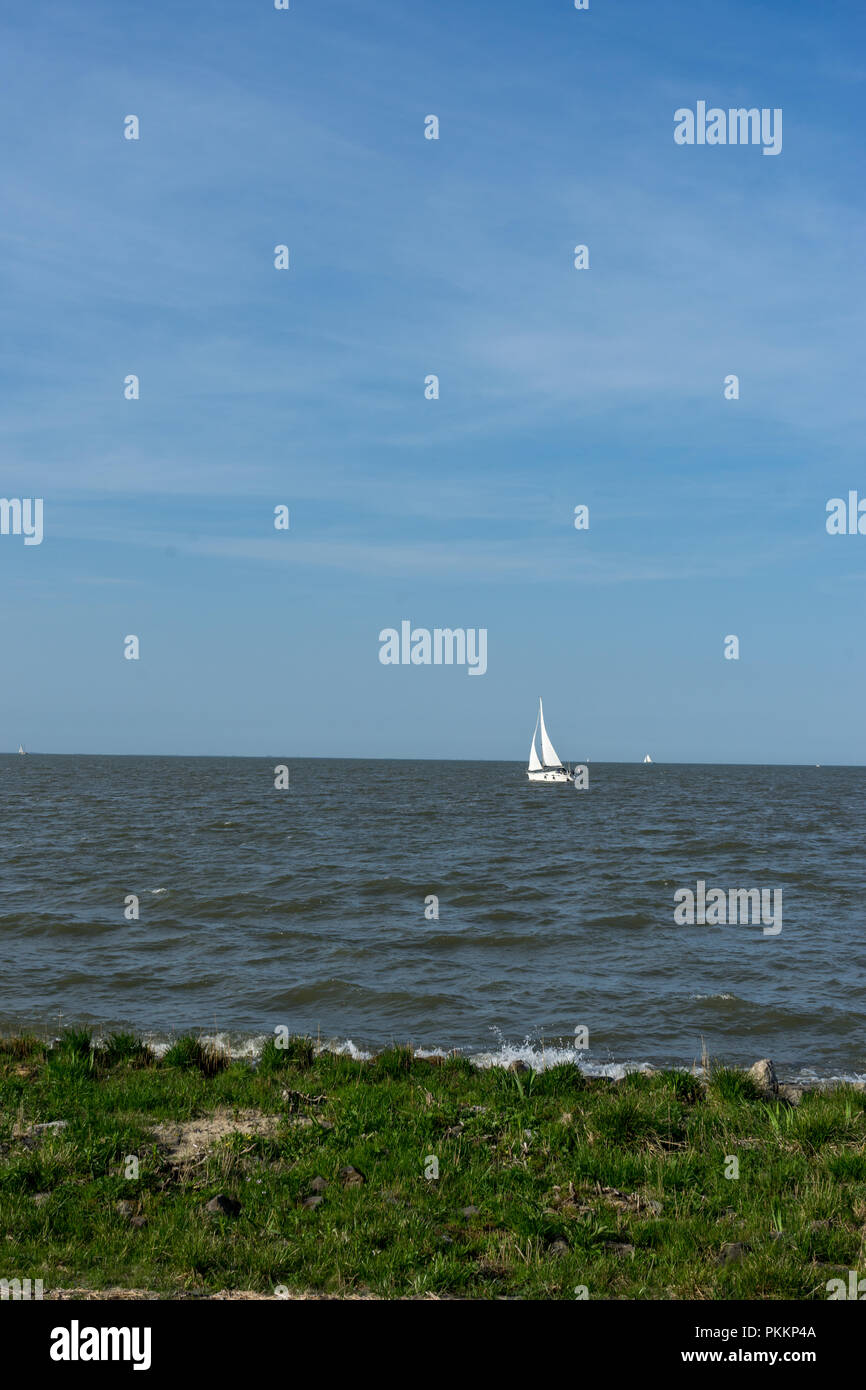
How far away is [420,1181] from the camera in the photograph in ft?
27.9

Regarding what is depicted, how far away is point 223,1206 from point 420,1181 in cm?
163

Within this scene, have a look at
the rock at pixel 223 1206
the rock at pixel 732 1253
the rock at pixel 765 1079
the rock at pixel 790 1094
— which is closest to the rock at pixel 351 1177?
the rock at pixel 223 1206

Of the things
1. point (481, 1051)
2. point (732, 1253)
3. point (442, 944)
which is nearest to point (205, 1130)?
point (732, 1253)

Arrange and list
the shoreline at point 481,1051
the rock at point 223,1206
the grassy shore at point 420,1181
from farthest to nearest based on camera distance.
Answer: the shoreline at point 481,1051
the rock at point 223,1206
the grassy shore at point 420,1181

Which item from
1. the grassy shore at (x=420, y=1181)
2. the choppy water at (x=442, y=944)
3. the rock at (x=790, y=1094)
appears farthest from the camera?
the choppy water at (x=442, y=944)

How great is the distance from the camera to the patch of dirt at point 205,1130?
905 centimetres

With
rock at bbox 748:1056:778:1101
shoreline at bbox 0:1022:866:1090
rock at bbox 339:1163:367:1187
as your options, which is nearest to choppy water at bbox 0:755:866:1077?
shoreline at bbox 0:1022:866:1090

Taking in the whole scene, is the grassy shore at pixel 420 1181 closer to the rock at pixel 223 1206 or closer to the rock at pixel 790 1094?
the rock at pixel 223 1206

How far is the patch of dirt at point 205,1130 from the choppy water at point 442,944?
5.48 metres

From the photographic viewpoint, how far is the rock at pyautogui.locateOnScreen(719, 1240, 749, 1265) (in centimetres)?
707

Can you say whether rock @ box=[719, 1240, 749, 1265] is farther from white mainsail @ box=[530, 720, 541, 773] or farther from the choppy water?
white mainsail @ box=[530, 720, 541, 773]

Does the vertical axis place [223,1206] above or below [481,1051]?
above

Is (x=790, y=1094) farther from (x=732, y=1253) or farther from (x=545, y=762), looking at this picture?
(x=545, y=762)

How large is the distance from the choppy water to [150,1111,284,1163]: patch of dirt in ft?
18.0
